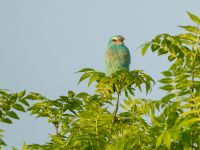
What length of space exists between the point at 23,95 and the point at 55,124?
0.64m

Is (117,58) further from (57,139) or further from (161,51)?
(57,139)

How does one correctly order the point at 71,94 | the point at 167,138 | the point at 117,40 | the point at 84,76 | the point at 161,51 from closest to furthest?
the point at 167,138 < the point at 161,51 < the point at 84,76 < the point at 71,94 < the point at 117,40

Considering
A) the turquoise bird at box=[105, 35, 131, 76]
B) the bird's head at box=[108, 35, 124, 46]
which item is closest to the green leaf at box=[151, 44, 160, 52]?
the turquoise bird at box=[105, 35, 131, 76]

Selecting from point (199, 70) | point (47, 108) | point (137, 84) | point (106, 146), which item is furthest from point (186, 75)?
point (47, 108)

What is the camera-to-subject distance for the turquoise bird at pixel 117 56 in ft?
35.3

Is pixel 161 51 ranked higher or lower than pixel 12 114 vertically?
higher

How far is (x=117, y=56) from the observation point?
11070mm

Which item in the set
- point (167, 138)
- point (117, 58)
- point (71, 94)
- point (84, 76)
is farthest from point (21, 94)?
point (117, 58)

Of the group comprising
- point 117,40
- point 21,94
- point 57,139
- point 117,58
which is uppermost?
point 117,40

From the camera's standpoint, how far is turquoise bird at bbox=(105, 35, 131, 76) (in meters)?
10.8

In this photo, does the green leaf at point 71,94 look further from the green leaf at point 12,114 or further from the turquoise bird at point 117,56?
the turquoise bird at point 117,56

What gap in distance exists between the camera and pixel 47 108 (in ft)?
21.4

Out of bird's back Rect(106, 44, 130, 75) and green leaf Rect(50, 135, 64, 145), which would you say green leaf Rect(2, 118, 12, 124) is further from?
bird's back Rect(106, 44, 130, 75)

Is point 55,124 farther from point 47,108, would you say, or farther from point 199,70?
point 199,70
